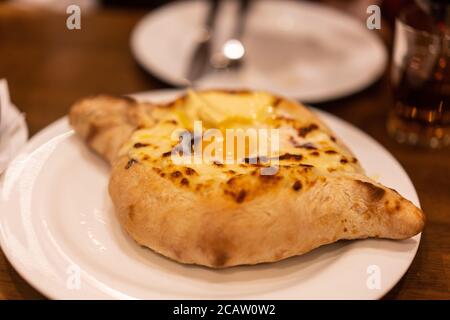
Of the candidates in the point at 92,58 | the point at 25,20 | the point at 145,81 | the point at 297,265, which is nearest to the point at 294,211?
the point at 297,265

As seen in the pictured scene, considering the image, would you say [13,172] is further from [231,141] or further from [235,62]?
[235,62]

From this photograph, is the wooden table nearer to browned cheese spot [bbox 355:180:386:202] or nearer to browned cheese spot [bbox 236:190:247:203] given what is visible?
browned cheese spot [bbox 355:180:386:202]

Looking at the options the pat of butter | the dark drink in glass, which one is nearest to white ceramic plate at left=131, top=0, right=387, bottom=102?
the dark drink in glass

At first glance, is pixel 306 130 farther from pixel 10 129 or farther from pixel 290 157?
pixel 10 129

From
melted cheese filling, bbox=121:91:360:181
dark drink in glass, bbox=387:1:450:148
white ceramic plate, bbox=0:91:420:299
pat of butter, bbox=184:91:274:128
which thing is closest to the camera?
white ceramic plate, bbox=0:91:420:299

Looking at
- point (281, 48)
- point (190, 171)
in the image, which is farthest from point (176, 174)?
point (281, 48)
